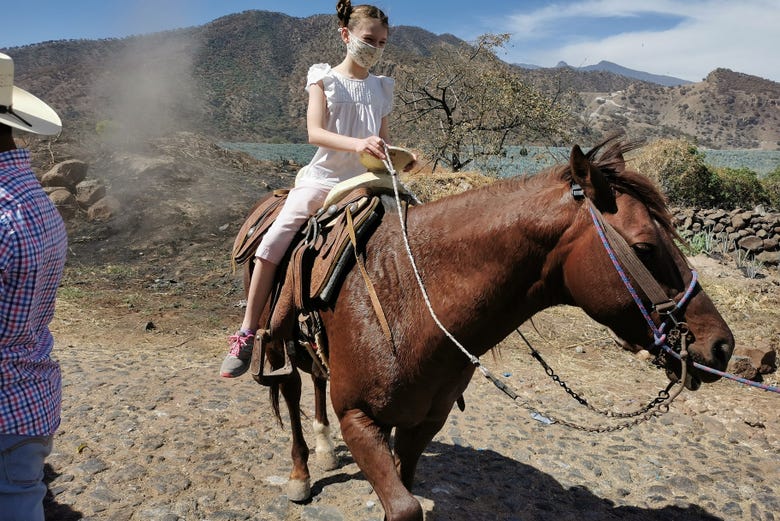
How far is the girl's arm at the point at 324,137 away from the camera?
2.68 metres

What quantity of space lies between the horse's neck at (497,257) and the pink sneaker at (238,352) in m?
1.37

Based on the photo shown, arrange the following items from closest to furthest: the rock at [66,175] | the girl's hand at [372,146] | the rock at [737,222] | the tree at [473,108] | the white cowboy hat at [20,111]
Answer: the white cowboy hat at [20,111] → the girl's hand at [372,146] → the rock at [737,222] → the rock at [66,175] → the tree at [473,108]

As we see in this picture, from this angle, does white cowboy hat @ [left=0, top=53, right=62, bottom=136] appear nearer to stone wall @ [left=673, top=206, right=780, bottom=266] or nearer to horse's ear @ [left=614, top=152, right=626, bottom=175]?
horse's ear @ [left=614, top=152, right=626, bottom=175]

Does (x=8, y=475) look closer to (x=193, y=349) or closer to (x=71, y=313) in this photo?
(x=193, y=349)

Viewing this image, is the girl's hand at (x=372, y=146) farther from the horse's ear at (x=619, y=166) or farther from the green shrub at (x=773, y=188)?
the green shrub at (x=773, y=188)

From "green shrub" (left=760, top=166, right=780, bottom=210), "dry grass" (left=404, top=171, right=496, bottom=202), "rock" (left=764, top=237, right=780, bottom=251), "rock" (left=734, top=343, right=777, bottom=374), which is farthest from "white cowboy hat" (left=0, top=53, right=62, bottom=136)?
"green shrub" (left=760, top=166, right=780, bottom=210)

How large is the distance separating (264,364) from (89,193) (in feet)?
40.8

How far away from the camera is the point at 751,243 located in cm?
1326

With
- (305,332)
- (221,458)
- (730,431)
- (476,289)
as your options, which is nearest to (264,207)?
(305,332)

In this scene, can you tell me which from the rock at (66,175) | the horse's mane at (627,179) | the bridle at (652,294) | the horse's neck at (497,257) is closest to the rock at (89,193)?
the rock at (66,175)

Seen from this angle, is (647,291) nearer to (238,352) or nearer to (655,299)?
(655,299)

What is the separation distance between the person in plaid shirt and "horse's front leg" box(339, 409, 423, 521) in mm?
1191

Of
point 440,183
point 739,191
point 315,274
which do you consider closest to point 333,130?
point 315,274

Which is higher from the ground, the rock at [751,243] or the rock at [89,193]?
the rock at [89,193]
